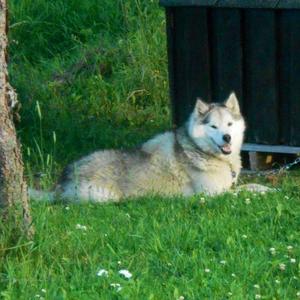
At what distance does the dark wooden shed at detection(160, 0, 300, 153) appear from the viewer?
10.3m

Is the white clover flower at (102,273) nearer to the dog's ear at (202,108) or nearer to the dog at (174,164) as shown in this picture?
the dog at (174,164)

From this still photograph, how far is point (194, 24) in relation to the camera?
10.8 m

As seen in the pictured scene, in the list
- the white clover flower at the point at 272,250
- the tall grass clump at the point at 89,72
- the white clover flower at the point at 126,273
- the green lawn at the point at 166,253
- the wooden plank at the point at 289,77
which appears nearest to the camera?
the green lawn at the point at 166,253

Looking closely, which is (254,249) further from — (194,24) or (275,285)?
(194,24)

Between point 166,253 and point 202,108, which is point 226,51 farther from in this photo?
point 166,253

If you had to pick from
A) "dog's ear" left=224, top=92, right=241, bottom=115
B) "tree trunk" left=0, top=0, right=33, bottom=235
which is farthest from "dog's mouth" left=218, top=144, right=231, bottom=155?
"tree trunk" left=0, top=0, right=33, bottom=235

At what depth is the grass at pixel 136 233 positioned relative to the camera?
6.09 m

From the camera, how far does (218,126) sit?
381 inches

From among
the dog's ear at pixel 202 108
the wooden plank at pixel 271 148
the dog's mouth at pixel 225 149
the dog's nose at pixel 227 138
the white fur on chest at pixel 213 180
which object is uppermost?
the dog's ear at pixel 202 108

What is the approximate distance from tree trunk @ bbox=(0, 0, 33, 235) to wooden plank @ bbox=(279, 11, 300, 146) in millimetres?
4108

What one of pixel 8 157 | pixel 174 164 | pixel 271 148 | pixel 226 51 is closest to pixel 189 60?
pixel 226 51

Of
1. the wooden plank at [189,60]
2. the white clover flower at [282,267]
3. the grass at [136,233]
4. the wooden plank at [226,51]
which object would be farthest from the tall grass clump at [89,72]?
the white clover flower at [282,267]

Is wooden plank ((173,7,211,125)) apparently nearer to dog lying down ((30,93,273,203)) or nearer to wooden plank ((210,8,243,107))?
wooden plank ((210,8,243,107))

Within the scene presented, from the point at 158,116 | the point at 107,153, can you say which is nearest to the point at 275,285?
the point at 107,153
